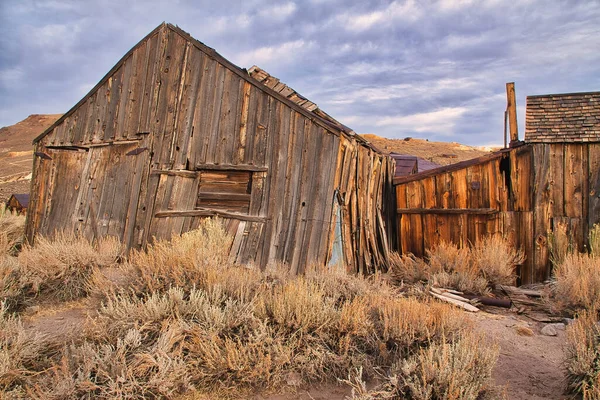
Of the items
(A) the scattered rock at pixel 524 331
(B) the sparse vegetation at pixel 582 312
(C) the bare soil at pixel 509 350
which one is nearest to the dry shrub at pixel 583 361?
(B) the sparse vegetation at pixel 582 312

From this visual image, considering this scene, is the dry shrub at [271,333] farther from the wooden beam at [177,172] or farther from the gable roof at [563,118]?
the gable roof at [563,118]

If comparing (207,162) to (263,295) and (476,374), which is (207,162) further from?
(476,374)

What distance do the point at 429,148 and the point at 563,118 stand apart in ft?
102

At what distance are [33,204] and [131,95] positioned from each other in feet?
13.8

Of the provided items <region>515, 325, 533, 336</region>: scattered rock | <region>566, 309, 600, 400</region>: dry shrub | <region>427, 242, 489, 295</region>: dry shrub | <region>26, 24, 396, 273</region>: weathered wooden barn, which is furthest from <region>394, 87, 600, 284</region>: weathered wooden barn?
<region>566, 309, 600, 400</region>: dry shrub

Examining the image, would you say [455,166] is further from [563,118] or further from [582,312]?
[582,312]

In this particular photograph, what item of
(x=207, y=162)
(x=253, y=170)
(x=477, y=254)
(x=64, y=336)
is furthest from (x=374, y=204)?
(x=64, y=336)

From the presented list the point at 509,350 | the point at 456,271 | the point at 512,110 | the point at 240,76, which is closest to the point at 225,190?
the point at 240,76

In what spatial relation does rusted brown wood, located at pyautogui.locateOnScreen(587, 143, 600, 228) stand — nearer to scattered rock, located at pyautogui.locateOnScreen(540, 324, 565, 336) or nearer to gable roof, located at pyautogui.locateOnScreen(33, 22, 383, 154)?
scattered rock, located at pyautogui.locateOnScreen(540, 324, 565, 336)

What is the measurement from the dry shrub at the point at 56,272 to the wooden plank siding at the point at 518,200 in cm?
749

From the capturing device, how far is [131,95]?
10.4 m

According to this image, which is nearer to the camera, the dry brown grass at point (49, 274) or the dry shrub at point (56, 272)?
the dry brown grass at point (49, 274)

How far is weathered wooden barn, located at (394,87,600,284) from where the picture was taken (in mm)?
9586

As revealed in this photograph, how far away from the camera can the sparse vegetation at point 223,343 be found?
4.07 meters
